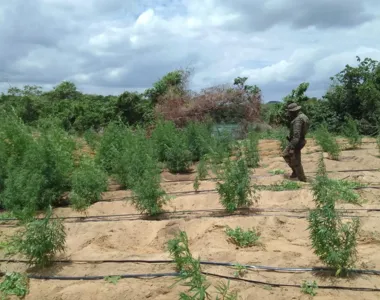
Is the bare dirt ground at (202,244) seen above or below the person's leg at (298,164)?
below

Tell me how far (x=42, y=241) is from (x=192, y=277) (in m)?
2.07

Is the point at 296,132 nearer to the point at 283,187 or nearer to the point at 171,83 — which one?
the point at 283,187

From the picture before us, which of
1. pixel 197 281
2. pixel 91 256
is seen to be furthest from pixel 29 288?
pixel 197 281

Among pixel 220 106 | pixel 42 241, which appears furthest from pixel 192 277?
pixel 220 106

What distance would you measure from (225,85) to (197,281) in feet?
51.2

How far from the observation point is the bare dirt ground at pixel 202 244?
463cm

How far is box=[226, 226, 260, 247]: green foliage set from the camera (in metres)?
5.72

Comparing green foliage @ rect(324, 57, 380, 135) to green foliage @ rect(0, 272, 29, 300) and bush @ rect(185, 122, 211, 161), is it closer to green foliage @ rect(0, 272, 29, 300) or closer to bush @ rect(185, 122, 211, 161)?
bush @ rect(185, 122, 211, 161)

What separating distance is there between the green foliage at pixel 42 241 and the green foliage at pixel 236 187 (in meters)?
2.57

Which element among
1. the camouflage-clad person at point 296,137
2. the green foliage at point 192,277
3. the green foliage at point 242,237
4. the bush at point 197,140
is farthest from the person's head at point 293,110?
the green foliage at point 192,277

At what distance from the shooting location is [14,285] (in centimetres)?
519

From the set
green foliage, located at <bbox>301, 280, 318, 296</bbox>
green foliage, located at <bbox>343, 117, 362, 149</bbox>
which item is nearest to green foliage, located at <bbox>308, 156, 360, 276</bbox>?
green foliage, located at <bbox>301, 280, 318, 296</bbox>

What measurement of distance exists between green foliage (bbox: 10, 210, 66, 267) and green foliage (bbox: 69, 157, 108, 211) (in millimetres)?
2515

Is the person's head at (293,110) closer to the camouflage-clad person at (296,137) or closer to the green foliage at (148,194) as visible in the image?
the camouflage-clad person at (296,137)
